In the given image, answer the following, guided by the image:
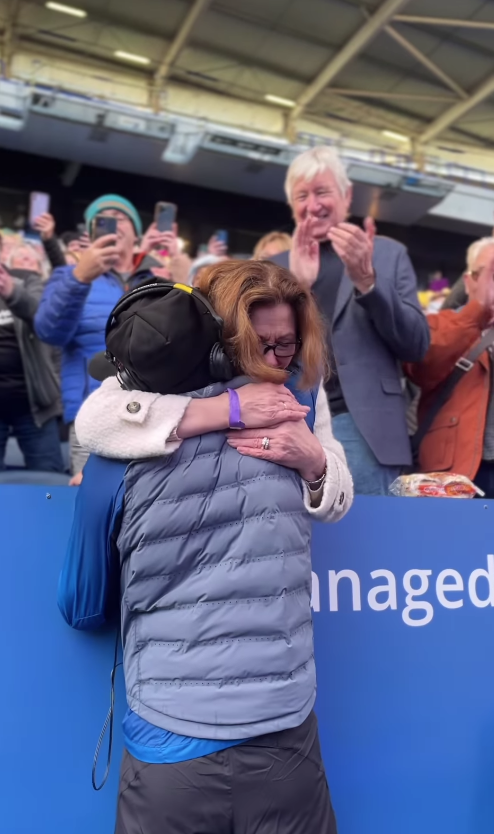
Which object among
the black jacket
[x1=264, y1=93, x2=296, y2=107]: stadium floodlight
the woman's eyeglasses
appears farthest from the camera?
[x1=264, y1=93, x2=296, y2=107]: stadium floodlight

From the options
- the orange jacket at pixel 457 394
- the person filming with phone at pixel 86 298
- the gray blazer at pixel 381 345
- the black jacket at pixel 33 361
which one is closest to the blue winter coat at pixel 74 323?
the person filming with phone at pixel 86 298

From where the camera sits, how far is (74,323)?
2051 mm

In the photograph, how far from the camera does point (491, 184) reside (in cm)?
914

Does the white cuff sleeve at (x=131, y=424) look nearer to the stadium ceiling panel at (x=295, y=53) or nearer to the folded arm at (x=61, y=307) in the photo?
the folded arm at (x=61, y=307)

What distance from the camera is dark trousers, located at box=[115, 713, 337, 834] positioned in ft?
2.85

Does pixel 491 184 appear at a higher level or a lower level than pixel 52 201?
higher

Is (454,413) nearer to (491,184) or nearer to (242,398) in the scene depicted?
(242,398)

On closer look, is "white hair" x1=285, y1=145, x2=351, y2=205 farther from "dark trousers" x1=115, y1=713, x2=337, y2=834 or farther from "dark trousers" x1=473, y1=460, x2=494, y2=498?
"dark trousers" x1=115, y1=713, x2=337, y2=834

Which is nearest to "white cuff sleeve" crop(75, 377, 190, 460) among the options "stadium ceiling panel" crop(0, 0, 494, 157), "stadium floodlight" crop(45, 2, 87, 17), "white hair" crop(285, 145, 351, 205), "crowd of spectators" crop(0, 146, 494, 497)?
"crowd of spectators" crop(0, 146, 494, 497)

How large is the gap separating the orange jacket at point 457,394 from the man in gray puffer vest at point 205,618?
1.10 m

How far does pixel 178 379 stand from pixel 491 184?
940 centimetres

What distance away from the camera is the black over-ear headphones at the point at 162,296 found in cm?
92

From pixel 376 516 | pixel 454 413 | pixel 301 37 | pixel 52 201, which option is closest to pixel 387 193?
pixel 301 37

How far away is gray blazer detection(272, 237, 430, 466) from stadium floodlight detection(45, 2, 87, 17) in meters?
5.91
